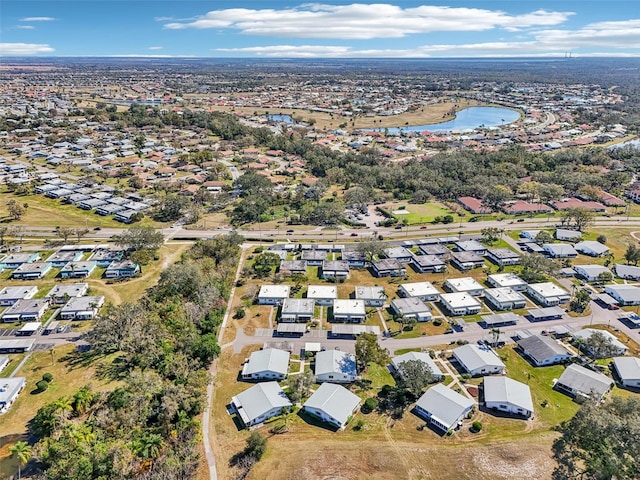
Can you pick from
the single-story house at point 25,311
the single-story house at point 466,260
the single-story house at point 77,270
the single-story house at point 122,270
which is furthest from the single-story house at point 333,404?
the single-story house at point 77,270

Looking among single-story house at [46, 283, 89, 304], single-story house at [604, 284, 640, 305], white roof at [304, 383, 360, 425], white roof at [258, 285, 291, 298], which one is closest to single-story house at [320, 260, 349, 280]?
white roof at [258, 285, 291, 298]

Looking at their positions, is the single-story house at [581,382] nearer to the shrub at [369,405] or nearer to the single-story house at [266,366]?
the shrub at [369,405]

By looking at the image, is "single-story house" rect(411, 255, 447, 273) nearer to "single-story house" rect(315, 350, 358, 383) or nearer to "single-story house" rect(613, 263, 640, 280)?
"single-story house" rect(315, 350, 358, 383)

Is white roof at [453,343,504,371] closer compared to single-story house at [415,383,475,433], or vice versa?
single-story house at [415,383,475,433]

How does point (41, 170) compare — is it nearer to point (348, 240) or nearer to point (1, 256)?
point (1, 256)

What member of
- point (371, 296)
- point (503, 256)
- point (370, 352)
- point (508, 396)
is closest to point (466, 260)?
point (503, 256)
